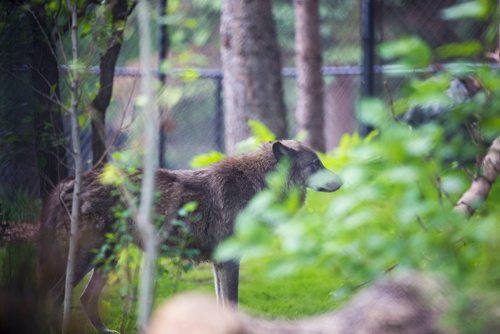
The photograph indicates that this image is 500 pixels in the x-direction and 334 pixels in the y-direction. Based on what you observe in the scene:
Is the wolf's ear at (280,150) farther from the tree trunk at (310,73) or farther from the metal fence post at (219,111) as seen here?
the tree trunk at (310,73)

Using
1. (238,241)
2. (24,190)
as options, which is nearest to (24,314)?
(24,190)

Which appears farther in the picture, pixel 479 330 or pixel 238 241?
pixel 479 330

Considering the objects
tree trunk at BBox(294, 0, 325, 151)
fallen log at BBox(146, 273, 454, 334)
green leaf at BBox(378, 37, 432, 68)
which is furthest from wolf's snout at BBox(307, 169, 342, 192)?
tree trunk at BBox(294, 0, 325, 151)

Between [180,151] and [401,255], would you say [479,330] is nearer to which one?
[401,255]

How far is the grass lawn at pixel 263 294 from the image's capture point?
5172 mm

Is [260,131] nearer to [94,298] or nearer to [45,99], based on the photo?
[94,298]

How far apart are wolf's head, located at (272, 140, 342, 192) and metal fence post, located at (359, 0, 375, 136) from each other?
10.3 feet

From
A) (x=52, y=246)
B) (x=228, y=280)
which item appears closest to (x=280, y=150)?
(x=228, y=280)

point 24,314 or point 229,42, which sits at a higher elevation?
point 229,42

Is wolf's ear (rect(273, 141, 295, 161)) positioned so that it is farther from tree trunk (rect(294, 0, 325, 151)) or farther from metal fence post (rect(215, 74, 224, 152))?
tree trunk (rect(294, 0, 325, 151))

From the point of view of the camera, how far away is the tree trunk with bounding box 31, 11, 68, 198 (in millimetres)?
4180

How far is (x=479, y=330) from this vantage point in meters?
2.47

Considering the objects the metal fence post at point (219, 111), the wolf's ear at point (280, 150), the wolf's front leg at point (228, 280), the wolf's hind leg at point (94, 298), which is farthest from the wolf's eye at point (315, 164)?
the metal fence post at point (219, 111)

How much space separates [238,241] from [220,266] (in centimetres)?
300
